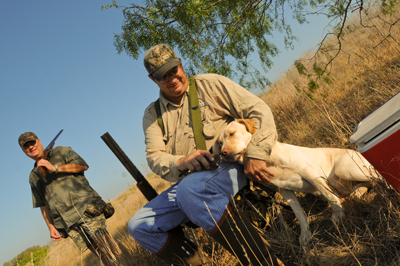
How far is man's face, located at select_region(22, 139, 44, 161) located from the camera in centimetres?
476

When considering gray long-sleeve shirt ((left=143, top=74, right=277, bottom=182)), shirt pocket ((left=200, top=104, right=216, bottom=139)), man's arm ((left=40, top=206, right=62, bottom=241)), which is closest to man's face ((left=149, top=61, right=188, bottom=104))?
gray long-sleeve shirt ((left=143, top=74, right=277, bottom=182))

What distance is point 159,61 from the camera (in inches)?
121

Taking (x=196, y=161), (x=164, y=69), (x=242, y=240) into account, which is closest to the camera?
(x=242, y=240)

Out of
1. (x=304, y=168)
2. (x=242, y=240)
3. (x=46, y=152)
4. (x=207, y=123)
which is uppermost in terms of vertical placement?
(x=46, y=152)

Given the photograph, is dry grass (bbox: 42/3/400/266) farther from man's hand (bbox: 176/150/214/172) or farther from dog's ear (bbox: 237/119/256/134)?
dog's ear (bbox: 237/119/256/134)

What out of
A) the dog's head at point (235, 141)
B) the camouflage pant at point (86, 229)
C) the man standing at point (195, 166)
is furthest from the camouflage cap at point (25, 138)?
the dog's head at point (235, 141)

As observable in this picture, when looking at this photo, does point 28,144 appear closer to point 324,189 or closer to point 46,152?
point 46,152

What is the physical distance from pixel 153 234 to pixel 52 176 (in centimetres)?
287

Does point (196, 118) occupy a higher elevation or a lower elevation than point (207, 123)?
higher

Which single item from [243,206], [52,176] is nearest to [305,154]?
[243,206]

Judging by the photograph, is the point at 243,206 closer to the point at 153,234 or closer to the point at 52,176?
the point at 153,234

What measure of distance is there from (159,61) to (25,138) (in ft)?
10.2

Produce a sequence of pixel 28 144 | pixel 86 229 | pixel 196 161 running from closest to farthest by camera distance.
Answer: pixel 196 161
pixel 86 229
pixel 28 144

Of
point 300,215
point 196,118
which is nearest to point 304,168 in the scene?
point 300,215
